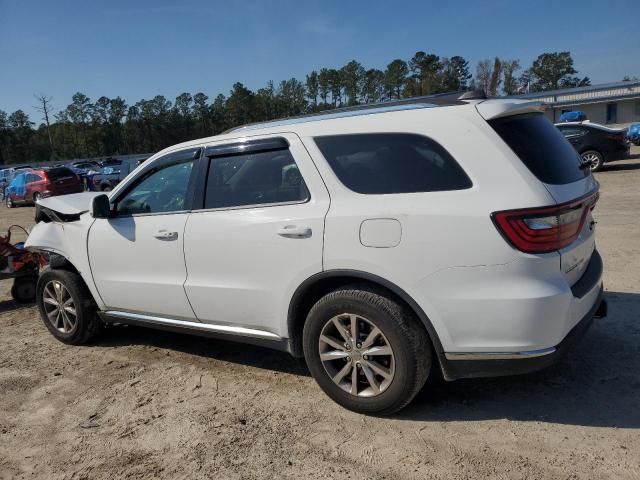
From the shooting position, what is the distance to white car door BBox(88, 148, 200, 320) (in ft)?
13.0

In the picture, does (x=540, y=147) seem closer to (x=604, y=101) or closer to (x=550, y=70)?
(x=604, y=101)

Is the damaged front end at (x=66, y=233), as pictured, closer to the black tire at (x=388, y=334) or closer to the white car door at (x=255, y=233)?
the white car door at (x=255, y=233)

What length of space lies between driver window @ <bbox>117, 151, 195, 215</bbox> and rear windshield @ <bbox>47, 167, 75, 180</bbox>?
1991 centimetres

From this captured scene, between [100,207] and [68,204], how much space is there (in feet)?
2.91

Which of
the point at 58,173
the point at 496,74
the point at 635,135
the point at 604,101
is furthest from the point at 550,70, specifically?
the point at 58,173

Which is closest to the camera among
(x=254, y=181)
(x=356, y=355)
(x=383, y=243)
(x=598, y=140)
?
(x=383, y=243)

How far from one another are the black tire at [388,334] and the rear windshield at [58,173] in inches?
856

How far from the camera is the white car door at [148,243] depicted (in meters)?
3.97

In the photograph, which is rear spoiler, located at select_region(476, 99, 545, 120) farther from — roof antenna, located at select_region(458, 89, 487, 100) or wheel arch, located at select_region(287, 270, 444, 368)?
wheel arch, located at select_region(287, 270, 444, 368)

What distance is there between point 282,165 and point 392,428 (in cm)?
182

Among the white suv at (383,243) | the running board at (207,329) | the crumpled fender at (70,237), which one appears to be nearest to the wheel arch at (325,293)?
the white suv at (383,243)

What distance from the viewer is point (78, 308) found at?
477 cm

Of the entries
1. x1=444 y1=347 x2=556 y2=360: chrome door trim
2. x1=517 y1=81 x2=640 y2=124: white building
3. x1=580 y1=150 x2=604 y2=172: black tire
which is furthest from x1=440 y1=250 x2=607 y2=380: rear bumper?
x1=517 y1=81 x2=640 y2=124: white building

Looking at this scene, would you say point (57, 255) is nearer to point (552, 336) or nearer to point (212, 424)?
point (212, 424)
